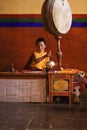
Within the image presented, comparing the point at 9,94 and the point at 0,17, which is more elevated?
the point at 0,17

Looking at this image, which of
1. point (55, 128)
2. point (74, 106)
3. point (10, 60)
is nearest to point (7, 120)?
point (55, 128)

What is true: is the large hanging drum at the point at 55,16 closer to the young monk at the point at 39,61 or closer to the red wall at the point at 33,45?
the young monk at the point at 39,61

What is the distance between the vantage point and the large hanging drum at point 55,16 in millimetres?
5602

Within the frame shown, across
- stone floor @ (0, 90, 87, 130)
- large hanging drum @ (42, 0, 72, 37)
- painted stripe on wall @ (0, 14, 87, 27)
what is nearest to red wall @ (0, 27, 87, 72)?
painted stripe on wall @ (0, 14, 87, 27)

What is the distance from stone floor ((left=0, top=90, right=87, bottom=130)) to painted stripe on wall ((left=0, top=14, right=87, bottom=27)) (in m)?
2.28

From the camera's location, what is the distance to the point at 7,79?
564 cm

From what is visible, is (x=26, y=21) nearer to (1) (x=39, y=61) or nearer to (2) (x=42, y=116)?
(1) (x=39, y=61)

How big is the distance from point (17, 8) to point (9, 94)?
2310 millimetres

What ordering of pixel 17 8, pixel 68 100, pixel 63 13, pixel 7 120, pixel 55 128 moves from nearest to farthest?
pixel 55 128 < pixel 7 120 < pixel 68 100 < pixel 63 13 < pixel 17 8

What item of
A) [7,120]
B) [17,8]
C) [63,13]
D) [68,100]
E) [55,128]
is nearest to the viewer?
[55,128]

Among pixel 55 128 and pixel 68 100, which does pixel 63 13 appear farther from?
pixel 55 128

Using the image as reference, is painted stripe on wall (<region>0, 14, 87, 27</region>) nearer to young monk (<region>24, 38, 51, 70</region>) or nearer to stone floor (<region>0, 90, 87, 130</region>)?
young monk (<region>24, 38, 51, 70</region>)

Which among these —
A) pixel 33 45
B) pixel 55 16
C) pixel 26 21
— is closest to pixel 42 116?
pixel 55 16

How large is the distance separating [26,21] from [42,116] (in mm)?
3306
